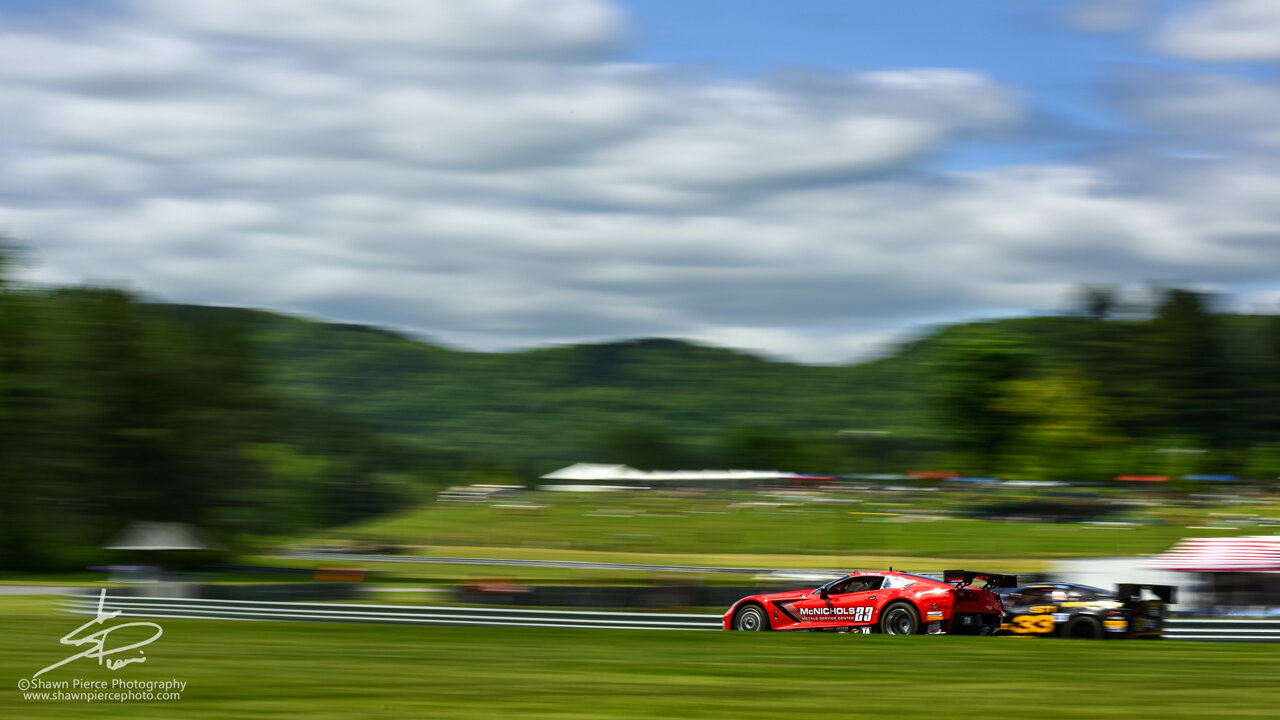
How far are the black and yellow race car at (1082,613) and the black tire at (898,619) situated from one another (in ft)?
4.87

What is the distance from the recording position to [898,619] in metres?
16.8

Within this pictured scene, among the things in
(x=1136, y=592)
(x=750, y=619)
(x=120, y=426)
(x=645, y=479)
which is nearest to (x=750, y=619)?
(x=750, y=619)

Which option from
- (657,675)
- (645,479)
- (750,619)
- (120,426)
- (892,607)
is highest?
(120,426)

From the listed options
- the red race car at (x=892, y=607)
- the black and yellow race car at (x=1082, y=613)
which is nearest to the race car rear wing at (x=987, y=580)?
the red race car at (x=892, y=607)

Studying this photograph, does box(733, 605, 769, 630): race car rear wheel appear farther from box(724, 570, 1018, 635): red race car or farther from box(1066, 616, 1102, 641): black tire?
box(1066, 616, 1102, 641): black tire

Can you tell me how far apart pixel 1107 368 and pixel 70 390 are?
9162 centimetres

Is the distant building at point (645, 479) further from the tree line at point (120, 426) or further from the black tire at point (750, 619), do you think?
the black tire at point (750, 619)

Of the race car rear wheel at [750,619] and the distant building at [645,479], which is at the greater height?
the race car rear wheel at [750,619]

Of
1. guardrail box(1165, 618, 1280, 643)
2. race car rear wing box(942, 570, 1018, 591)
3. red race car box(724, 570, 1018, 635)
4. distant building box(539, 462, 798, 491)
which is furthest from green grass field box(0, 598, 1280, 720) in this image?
distant building box(539, 462, 798, 491)

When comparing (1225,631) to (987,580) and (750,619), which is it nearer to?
(987,580)

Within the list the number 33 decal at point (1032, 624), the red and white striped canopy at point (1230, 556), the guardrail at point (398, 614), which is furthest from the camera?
the red and white striped canopy at point (1230, 556)

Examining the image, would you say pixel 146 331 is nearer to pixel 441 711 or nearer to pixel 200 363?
pixel 200 363

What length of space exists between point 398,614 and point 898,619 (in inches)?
358

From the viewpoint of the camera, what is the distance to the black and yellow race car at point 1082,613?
16.7 metres
